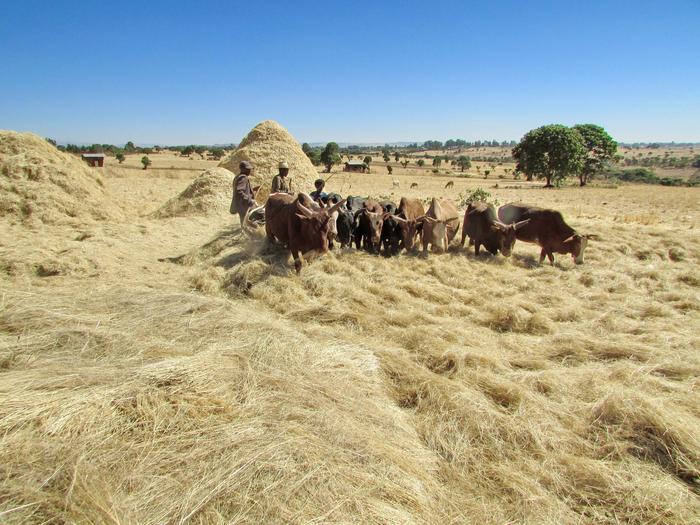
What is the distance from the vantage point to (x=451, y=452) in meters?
3.12

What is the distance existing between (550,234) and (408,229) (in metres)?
3.37

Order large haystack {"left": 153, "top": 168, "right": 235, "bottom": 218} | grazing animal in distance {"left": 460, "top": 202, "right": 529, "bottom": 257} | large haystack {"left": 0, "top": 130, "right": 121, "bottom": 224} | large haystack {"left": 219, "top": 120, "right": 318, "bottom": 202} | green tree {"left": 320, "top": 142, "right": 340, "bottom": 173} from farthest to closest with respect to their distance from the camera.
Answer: green tree {"left": 320, "top": 142, "right": 340, "bottom": 173} → large haystack {"left": 219, "top": 120, "right": 318, "bottom": 202} → large haystack {"left": 153, "top": 168, "right": 235, "bottom": 218} → large haystack {"left": 0, "top": 130, "right": 121, "bottom": 224} → grazing animal in distance {"left": 460, "top": 202, "right": 529, "bottom": 257}

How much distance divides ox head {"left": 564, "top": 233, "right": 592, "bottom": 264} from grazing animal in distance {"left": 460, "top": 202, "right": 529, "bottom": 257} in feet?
3.40

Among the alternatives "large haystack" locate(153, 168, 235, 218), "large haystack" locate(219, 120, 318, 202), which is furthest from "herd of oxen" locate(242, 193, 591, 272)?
"large haystack" locate(219, 120, 318, 202)

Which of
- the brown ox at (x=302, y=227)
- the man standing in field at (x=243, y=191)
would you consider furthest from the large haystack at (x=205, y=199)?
the brown ox at (x=302, y=227)

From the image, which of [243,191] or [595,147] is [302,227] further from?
[595,147]

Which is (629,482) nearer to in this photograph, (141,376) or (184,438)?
(184,438)

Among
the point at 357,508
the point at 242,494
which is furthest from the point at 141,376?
the point at 357,508

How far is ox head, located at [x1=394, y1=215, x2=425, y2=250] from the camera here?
8828 millimetres

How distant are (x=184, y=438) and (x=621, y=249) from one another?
35.9 ft

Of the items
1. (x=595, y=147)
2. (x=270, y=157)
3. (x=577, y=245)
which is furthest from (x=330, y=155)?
(x=577, y=245)

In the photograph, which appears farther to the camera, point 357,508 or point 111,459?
point 111,459

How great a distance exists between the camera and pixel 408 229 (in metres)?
8.98

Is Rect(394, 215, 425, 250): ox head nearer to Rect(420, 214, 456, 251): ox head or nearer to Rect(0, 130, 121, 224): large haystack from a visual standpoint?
Rect(420, 214, 456, 251): ox head
